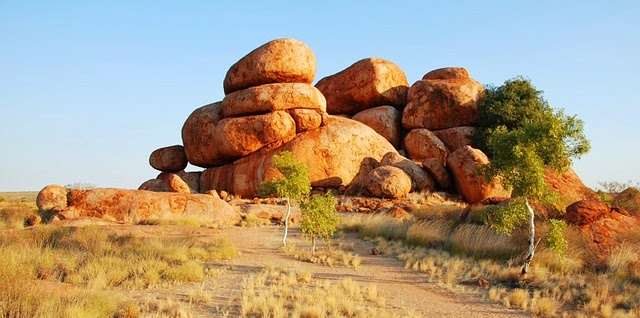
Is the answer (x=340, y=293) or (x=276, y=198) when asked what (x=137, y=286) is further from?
(x=276, y=198)

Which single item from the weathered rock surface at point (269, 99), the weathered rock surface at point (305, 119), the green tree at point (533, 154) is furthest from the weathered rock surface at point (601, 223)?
the weathered rock surface at point (269, 99)

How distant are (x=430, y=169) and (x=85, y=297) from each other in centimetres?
2480

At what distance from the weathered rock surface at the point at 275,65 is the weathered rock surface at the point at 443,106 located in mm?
9140

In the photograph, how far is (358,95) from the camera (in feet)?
135

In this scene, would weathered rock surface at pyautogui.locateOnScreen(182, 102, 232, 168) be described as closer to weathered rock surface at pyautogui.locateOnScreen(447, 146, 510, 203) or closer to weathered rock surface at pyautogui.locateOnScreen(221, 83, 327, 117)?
weathered rock surface at pyautogui.locateOnScreen(221, 83, 327, 117)

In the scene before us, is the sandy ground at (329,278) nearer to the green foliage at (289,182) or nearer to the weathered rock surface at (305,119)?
the green foliage at (289,182)

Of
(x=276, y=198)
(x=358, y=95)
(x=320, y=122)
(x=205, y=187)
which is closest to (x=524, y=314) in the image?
(x=276, y=198)

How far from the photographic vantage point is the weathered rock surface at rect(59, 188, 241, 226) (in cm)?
2145

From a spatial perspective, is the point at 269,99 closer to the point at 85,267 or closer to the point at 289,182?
the point at 289,182

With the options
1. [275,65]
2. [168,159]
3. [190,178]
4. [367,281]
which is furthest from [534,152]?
[168,159]

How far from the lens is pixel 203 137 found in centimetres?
3484

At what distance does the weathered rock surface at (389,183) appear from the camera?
28.2 meters

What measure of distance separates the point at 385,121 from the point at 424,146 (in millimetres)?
4870

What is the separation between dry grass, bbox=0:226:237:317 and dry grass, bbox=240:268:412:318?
1942 mm
